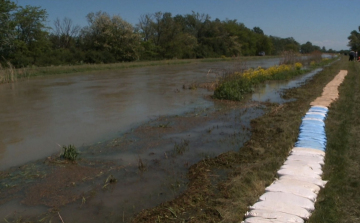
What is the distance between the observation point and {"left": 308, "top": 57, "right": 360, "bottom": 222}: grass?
11.1 ft

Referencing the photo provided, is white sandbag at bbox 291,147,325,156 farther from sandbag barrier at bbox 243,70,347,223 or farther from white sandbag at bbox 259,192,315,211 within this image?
white sandbag at bbox 259,192,315,211

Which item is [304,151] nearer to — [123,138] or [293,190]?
[293,190]

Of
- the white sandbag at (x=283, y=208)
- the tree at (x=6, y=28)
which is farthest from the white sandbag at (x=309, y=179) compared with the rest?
the tree at (x=6, y=28)

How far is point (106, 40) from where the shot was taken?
40250mm

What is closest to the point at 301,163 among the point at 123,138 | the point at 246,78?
the point at 123,138

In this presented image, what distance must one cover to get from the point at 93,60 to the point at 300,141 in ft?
112

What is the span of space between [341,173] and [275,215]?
63.0 inches

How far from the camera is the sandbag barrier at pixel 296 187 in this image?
332cm

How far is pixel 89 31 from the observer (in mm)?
43156

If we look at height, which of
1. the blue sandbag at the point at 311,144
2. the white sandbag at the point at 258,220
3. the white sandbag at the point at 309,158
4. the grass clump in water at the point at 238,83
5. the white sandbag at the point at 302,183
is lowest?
the white sandbag at the point at 258,220

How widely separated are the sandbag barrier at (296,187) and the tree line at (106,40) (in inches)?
571

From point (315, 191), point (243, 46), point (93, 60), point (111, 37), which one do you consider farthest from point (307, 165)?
point (243, 46)

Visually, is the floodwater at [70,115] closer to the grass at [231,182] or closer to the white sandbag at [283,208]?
the grass at [231,182]

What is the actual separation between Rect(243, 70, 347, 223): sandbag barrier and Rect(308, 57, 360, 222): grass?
101 mm
